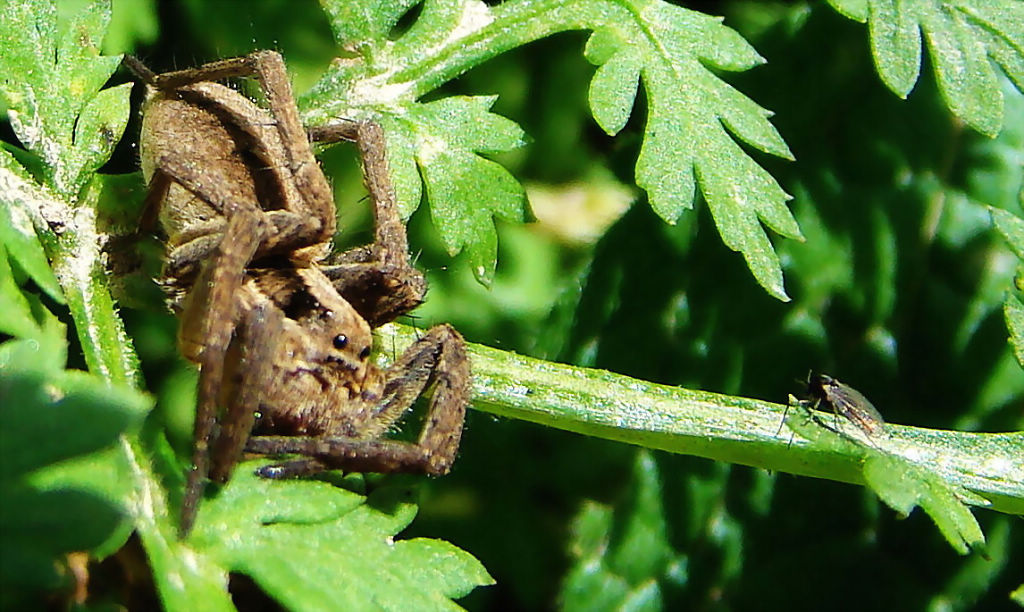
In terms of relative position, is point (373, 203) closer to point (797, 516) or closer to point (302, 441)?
point (302, 441)

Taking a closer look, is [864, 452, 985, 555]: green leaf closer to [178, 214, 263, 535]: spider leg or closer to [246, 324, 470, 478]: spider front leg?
[246, 324, 470, 478]: spider front leg

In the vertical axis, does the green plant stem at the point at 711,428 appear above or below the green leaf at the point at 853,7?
below

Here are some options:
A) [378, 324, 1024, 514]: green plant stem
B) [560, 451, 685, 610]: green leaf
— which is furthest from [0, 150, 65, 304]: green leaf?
[560, 451, 685, 610]: green leaf

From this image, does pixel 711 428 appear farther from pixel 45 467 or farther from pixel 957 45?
pixel 45 467

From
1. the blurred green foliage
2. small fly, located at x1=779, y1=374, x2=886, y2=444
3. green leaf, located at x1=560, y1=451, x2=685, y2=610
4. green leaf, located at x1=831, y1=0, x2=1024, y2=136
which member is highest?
green leaf, located at x1=831, y1=0, x2=1024, y2=136

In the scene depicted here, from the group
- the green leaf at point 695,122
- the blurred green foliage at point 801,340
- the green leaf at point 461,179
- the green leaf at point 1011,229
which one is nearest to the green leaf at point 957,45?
the green leaf at point 1011,229

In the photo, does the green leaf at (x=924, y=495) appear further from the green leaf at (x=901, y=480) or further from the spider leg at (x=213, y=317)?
the spider leg at (x=213, y=317)

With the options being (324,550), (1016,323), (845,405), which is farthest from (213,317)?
(1016,323)
